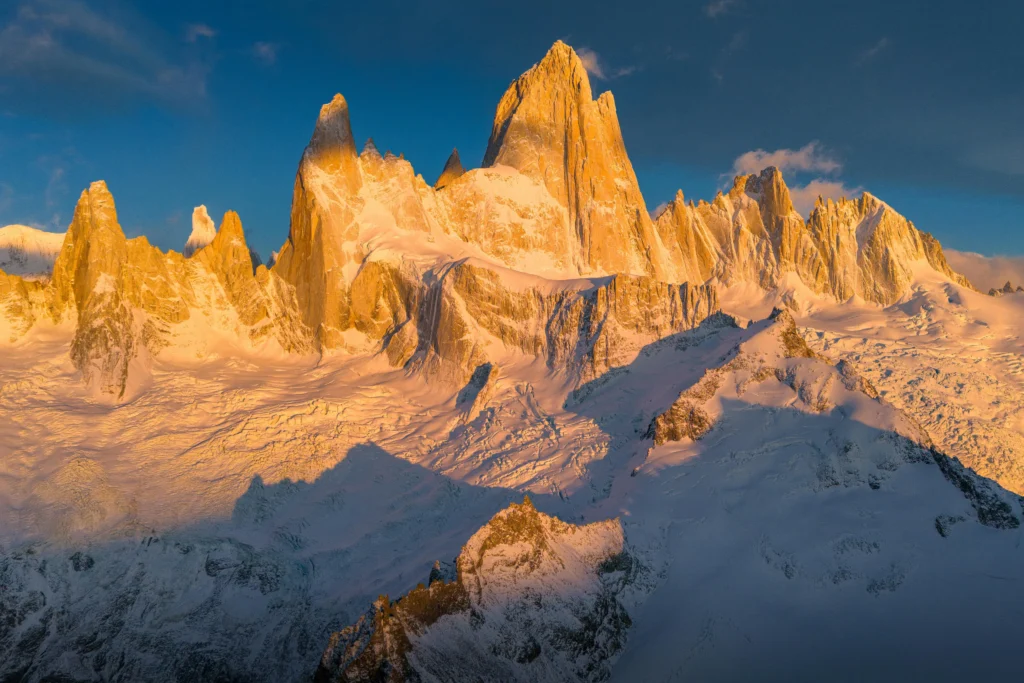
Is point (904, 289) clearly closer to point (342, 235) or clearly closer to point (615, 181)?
point (615, 181)

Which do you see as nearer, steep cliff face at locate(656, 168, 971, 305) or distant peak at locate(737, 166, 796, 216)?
steep cliff face at locate(656, 168, 971, 305)

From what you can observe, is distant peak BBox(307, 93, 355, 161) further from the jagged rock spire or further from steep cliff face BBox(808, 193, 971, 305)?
steep cliff face BBox(808, 193, 971, 305)

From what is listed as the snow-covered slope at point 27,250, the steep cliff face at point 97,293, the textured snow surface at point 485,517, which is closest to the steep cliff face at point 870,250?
the textured snow surface at point 485,517

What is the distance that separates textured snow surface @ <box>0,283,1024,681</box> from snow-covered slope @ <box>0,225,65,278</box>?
42.3 metres

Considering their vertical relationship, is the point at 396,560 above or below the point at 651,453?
below

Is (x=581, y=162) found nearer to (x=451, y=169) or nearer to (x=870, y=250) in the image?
(x=451, y=169)

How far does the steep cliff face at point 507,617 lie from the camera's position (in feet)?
161

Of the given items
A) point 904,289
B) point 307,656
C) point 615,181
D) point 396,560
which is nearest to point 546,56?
point 615,181

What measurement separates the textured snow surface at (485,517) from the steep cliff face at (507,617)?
0.66 m

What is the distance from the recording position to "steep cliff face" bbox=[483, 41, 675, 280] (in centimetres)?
13038

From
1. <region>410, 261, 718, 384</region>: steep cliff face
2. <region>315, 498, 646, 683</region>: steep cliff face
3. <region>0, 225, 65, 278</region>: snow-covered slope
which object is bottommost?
<region>315, 498, 646, 683</region>: steep cliff face

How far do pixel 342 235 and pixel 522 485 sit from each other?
5542 centimetres

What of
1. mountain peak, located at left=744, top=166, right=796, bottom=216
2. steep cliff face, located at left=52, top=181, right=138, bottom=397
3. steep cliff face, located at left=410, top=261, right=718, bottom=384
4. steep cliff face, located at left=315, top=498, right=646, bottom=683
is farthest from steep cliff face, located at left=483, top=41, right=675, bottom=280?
steep cliff face, located at left=315, top=498, right=646, bottom=683

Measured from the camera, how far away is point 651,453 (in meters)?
76.8
